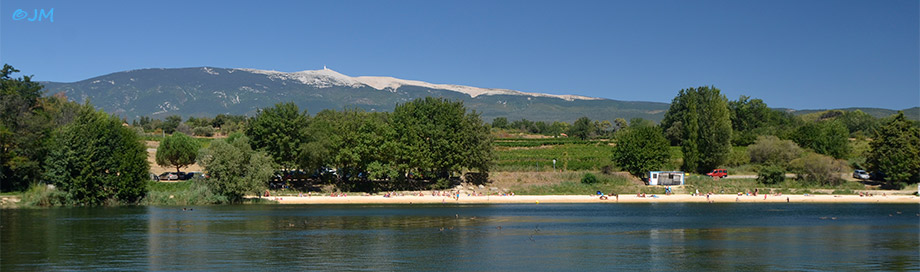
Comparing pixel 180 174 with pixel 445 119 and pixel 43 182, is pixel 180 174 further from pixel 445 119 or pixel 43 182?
pixel 445 119

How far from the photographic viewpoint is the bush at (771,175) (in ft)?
284

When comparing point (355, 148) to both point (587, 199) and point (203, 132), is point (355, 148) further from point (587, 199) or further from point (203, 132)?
point (203, 132)

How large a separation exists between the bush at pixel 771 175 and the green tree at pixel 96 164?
2562 inches

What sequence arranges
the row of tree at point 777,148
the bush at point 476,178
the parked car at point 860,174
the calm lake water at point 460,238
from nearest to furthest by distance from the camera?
the calm lake water at point 460,238 < the row of tree at point 777,148 < the parked car at point 860,174 < the bush at point 476,178

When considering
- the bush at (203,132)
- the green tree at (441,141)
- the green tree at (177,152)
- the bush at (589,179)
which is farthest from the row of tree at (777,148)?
the bush at (203,132)

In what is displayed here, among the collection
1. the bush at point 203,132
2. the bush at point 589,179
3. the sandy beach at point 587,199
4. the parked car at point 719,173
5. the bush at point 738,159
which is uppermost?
the bush at point 203,132

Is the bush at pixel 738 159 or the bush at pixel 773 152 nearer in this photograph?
the bush at pixel 773 152

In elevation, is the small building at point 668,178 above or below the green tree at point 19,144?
below

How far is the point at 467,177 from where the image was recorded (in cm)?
8975

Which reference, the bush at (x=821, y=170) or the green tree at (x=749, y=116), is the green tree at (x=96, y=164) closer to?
the bush at (x=821, y=170)

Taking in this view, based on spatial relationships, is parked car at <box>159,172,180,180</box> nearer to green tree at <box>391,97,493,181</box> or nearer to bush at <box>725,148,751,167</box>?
green tree at <box>391,97,493,181</box>

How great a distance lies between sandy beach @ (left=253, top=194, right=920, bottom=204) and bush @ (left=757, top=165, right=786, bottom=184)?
6662mm

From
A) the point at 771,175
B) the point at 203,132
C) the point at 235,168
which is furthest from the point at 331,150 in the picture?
the point at 203,132

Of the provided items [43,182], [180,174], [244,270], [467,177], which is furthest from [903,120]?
[43,182]
